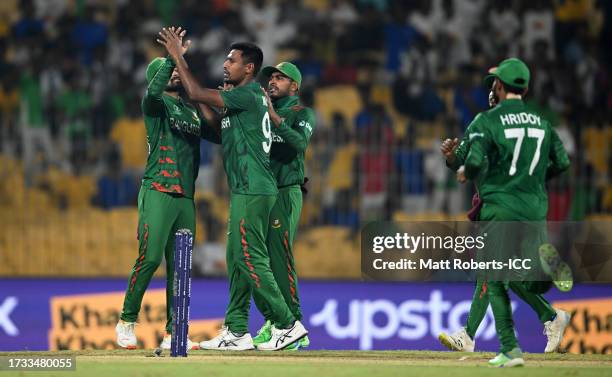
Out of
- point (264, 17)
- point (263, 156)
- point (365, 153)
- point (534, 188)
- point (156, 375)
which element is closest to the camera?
point (156, 375)

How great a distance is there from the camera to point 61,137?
43.3 ft

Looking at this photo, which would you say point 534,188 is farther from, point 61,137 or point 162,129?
point 61,137

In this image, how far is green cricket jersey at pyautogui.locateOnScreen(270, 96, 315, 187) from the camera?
8.85 metres

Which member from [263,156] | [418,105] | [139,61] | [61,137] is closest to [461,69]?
[418,105]

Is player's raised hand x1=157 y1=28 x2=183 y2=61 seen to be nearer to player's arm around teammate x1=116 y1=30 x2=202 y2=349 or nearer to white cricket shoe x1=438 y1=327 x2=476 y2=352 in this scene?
player's arm around teammate x1=116 y1=30 x2=202 y2=349

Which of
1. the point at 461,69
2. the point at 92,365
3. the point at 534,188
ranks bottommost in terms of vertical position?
the point at 92,365

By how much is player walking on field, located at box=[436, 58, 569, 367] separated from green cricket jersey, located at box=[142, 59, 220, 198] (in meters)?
2.06

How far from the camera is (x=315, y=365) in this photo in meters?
7.46

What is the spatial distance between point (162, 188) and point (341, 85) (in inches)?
249

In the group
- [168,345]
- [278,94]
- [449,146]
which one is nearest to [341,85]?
[278,94]

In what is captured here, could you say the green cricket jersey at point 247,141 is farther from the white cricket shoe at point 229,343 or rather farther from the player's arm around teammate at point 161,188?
the white cricket shoe at point 229,343

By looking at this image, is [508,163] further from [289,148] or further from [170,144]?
[170,144]

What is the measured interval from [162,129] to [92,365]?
182 cm

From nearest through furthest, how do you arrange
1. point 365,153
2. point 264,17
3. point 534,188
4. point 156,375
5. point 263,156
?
1. point 156,375
2. point 534,188
3. point 263,156
4. point 365,153
5. point 264,17
